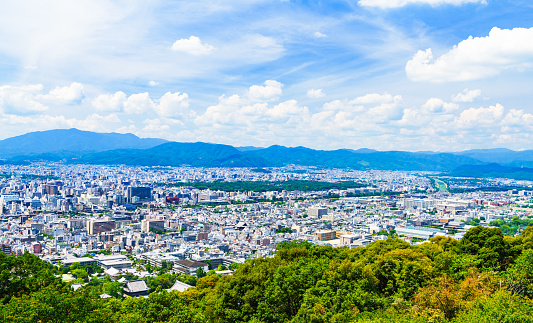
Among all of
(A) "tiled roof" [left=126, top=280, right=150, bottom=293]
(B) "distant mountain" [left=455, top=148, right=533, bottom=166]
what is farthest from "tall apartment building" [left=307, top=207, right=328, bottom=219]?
(B) "distant mountain" [left=455, top=148, right=533, bottom=166]

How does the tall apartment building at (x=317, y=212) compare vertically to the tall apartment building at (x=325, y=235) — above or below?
above

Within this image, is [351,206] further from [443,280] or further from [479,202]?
[443,280]

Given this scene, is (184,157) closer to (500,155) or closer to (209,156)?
(209,156)

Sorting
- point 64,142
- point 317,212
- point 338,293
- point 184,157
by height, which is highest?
point 64,142

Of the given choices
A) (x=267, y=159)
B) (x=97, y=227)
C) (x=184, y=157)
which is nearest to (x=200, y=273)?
(x=97, y=227)

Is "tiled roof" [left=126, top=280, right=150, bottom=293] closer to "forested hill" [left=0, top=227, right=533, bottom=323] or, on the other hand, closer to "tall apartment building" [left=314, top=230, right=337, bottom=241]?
"forested hill" [left=0, top=227, right=533, bottom=323]

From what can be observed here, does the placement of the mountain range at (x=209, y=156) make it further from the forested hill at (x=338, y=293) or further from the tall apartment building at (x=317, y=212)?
the forested hill at (x=338, y=293)

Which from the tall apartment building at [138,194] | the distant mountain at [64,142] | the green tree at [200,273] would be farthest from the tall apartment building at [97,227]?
the distant mountain at [64,142]
